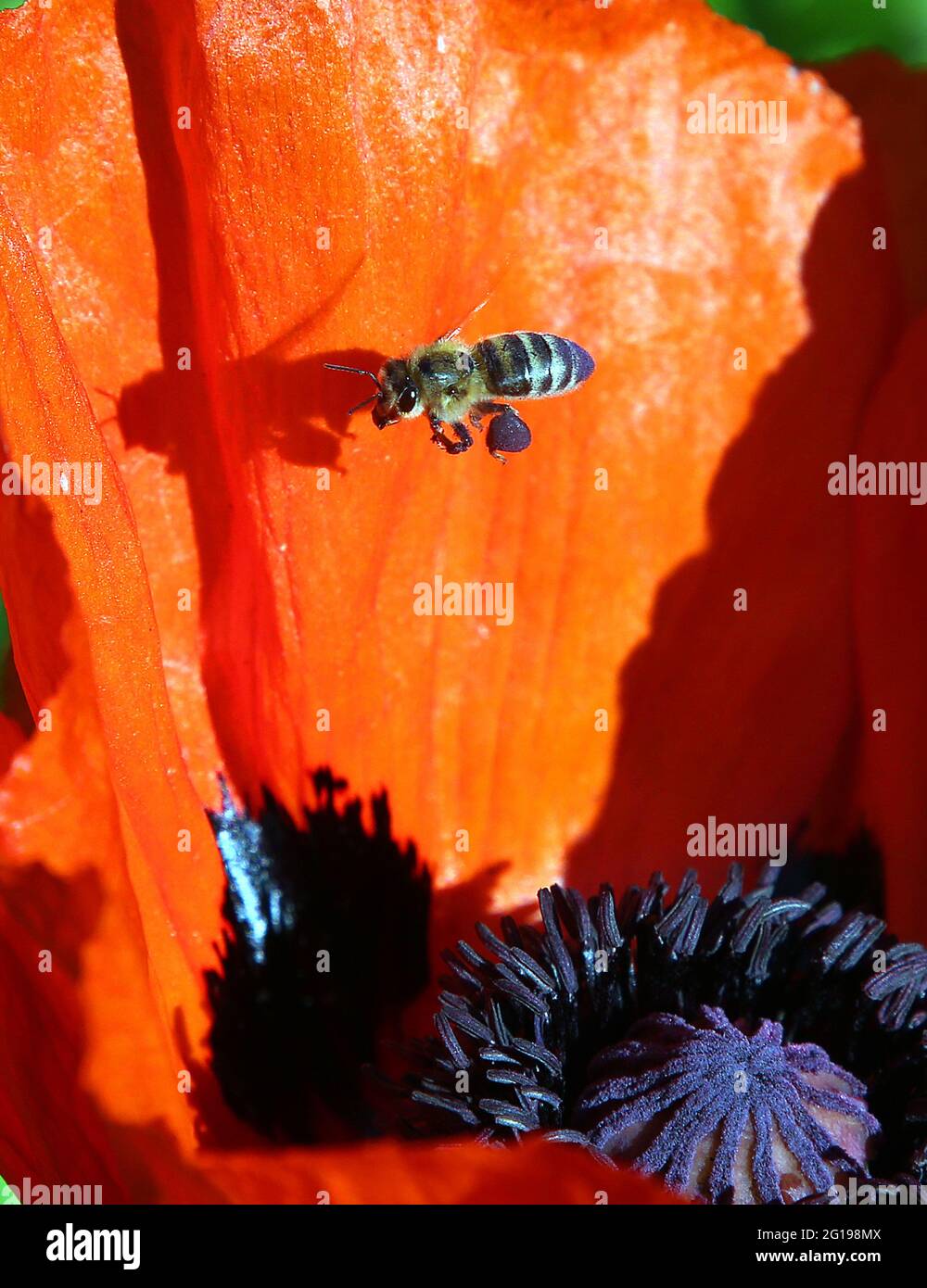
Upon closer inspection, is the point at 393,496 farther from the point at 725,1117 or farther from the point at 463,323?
the point at 725,1117

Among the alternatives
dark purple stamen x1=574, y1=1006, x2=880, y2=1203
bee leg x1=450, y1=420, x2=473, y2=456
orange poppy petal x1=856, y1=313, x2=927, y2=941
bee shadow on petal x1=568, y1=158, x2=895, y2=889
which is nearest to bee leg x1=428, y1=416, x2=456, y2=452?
bee leg x1=450, y1=420, x2=473, y2=456

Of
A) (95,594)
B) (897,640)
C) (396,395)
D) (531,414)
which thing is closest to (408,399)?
→ (396,395)

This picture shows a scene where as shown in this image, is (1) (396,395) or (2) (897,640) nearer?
(1) (396,395)

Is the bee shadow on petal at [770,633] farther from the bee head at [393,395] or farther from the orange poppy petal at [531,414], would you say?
the bee head at [393,395]

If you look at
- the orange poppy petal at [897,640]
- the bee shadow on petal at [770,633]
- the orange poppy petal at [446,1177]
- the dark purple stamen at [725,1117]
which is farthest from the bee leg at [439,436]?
the orange poppy petal at [446,1177]
